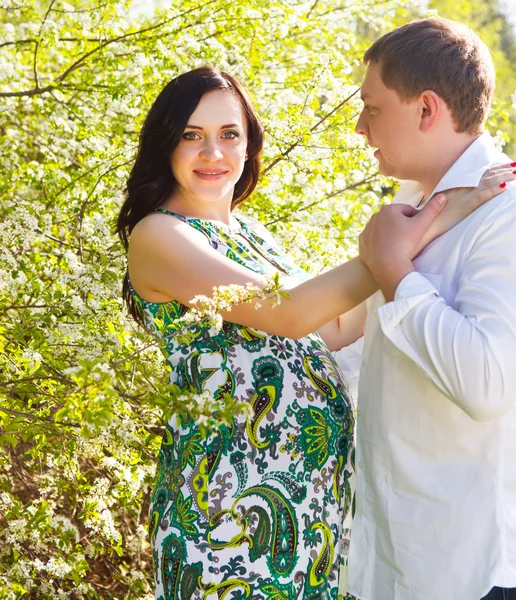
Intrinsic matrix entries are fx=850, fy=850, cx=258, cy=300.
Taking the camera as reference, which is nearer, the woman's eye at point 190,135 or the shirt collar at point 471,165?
the shirt collar at point 471,165

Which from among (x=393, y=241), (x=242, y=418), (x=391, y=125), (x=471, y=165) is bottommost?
(x=242, y=418)

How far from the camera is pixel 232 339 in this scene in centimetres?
244

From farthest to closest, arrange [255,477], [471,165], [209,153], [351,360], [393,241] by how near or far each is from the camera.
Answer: [351,360]
[209,153]
[255,477]
[471,165]
[393,241]

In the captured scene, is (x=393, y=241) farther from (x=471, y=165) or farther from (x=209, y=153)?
(x=209, y=153)

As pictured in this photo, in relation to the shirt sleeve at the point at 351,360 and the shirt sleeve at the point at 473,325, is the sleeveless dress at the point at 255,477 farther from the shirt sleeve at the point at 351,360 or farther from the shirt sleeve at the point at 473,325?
the shirt sleeve at the point at 473,325

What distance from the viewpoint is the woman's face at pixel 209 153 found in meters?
2.67

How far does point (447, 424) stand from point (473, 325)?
0.33 metres

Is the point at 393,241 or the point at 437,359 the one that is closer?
the point at 437,359

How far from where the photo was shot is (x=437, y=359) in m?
1.92

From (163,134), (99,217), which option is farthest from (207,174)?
(99,217)

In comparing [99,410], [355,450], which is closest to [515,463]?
[355,450]

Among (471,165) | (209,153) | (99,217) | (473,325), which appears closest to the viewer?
(473,325)

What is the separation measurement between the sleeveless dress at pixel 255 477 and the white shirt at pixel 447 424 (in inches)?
4.6

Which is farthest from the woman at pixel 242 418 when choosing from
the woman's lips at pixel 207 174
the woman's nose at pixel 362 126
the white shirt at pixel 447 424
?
the woman's nose at pixel 362 126
